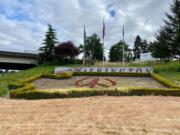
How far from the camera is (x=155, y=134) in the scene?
848 cm

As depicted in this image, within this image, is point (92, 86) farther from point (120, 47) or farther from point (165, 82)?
point (120, 47)

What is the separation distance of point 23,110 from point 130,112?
13.7 feet

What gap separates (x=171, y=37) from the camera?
3325cm

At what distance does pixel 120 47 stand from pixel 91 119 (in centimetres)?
6169

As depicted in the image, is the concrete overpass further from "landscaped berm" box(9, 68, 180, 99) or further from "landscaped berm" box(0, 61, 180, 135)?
"landscaped berm" box(0, 61, 180, 135)

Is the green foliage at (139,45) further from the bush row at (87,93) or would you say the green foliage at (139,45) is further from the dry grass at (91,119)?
the dry grass at (91,119)

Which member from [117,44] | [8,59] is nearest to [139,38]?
[117,44]

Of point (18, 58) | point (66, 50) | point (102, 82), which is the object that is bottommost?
point (102, 82)

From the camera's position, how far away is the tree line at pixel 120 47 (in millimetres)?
32656

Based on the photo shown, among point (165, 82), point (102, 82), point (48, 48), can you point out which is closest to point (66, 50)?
point (48, 48)

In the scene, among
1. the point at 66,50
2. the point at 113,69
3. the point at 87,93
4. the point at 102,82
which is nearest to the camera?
the point at 87,93

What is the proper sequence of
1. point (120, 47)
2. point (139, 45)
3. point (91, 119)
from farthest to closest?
point (139, 45) < point (120, 47) < point (91, 119)

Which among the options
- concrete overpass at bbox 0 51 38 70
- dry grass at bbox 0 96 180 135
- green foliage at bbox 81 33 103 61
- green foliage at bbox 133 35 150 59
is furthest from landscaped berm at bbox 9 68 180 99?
green foliage at bbox 133 35 150 59

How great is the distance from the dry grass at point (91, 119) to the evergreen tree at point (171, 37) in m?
20.2
